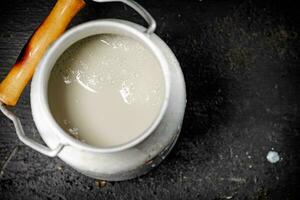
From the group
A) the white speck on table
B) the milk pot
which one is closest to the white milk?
the milk pot

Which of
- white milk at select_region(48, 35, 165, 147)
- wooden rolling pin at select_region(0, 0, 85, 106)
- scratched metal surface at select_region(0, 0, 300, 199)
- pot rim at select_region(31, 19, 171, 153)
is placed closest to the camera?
pot rim at select_region(31, 19, 171, 153)

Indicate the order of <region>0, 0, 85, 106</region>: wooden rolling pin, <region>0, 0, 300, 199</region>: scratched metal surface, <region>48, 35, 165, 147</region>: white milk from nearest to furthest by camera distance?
<region>48, 35, 165, 147</region>: white milk, <region>0, 0, 85, 106</region>: wooden rolling pin, <region>0, 0, 300, 199</region>: scratched metal surface

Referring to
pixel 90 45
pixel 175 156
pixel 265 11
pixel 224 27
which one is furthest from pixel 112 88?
pixel 265 11

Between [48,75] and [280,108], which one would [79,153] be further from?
[280,108]

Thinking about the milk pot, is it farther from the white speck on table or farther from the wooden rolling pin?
the white speck on table

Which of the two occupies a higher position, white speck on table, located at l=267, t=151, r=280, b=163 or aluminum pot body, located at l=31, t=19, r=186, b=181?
aluminum pot body, located at l=31, t=19, r=186, b=181

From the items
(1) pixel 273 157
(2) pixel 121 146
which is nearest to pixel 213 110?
(1) pixel 273 157

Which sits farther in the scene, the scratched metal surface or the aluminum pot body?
the scratched metal surface
